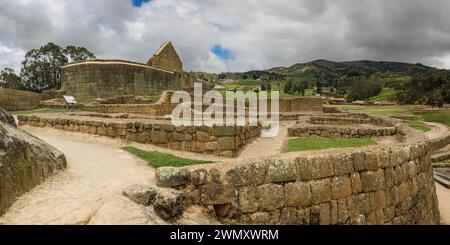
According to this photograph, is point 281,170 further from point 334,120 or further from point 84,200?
point 334,120

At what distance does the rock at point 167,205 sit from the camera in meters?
4.30

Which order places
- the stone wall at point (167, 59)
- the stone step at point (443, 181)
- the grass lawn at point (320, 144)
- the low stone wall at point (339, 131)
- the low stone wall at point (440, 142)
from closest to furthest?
the grass lawn at point (320, 144)
the stone step at point (443, 181)
the low stone wall at point (339, 131)
the low stone wall at point (440, 142)
the stone wall at point (167, 59)

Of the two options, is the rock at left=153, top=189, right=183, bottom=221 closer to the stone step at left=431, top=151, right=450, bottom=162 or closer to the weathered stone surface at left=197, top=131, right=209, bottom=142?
the weathered stone surface at left=197, top=131, right=209, bottom=142

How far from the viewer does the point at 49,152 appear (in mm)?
5762

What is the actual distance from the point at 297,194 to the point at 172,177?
1.83 m

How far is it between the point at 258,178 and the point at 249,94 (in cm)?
2952

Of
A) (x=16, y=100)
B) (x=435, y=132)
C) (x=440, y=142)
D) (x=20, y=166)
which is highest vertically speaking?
(x=16, y=100)

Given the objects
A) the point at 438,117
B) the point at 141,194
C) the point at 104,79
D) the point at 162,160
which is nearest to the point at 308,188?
the point at 141,194

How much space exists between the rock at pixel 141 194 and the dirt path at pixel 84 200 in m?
0.11

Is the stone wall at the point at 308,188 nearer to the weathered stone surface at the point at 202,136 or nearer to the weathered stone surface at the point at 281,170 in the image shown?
the weathered stone surface at the point at 281,170

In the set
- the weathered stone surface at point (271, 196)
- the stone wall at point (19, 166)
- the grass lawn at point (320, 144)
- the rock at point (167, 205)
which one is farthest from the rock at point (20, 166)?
the grass lawn at point (320, 144)

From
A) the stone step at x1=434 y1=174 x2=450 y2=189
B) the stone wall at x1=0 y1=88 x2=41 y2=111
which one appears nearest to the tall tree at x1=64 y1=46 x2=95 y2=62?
the stone wall at x1=0 y1=88 x2=41 y2=111

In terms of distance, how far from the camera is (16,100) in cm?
2317
